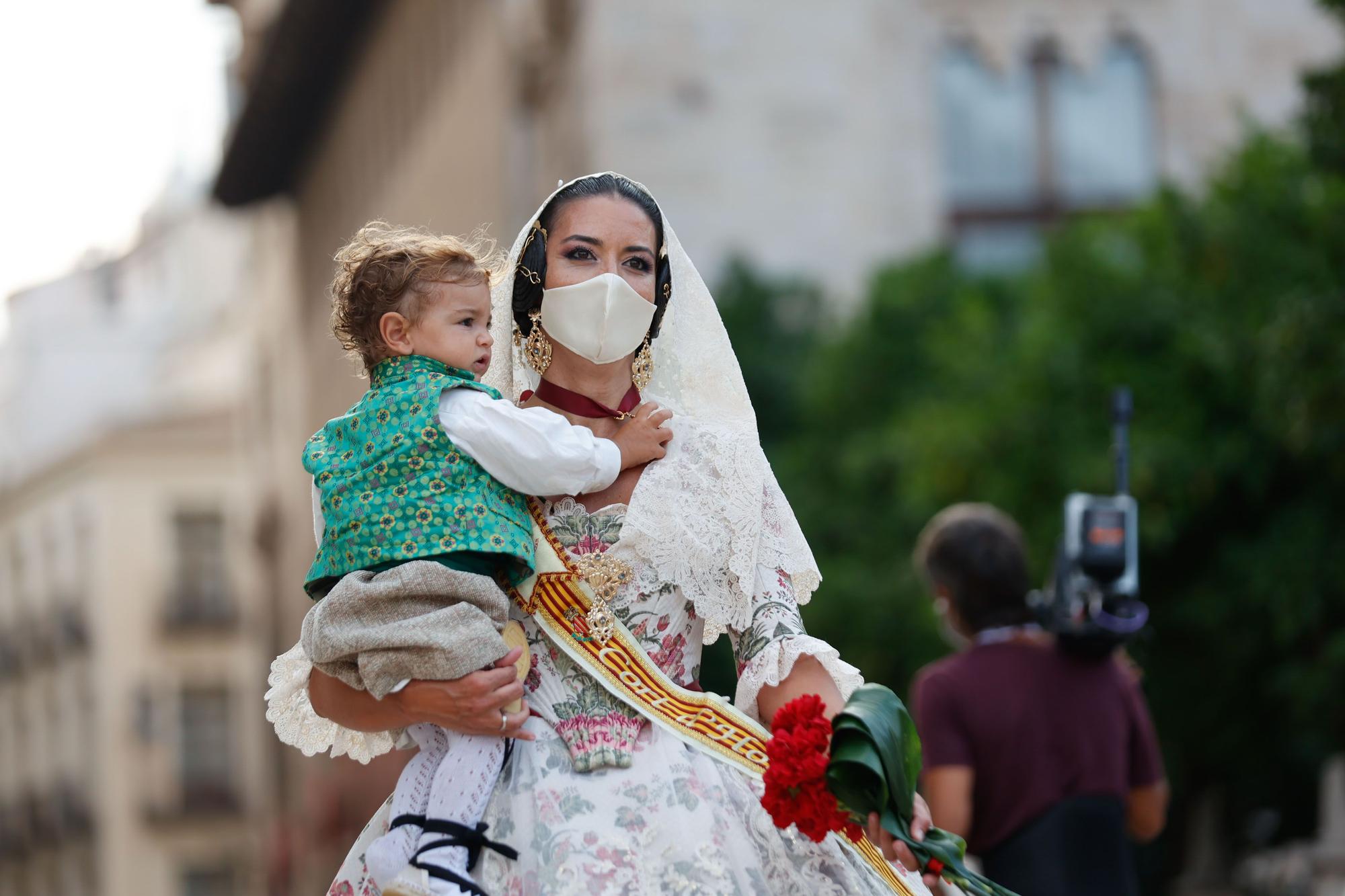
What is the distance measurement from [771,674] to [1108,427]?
9.14 m

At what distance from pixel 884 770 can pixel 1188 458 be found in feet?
30.2

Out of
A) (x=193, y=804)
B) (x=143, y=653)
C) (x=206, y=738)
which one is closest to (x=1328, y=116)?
Answer: (x=193, y=804)

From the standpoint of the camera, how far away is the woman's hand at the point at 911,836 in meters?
3.66

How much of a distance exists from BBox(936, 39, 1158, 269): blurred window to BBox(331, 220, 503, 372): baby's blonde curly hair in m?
17.0


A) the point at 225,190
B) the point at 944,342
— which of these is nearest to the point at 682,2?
the point at 944,342

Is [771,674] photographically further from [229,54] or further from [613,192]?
[229,54]

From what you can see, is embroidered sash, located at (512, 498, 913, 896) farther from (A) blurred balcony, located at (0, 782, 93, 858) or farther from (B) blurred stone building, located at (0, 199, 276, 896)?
(A) blurred balcony, located at (0, 782, 93, 858)

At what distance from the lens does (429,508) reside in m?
3.87

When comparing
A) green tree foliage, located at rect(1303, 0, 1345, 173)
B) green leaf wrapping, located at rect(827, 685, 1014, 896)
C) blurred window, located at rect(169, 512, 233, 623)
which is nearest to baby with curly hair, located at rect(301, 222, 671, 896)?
green leaf wrapping, located at rect(827, 685, 1014, 896)

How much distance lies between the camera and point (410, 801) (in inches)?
154

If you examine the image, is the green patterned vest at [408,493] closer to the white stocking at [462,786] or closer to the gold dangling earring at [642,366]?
the white stocking at [462,786]

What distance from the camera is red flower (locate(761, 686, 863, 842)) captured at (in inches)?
146

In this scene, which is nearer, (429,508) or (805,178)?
(429,508)

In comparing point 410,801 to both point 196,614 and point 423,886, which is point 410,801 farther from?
point 196,614
